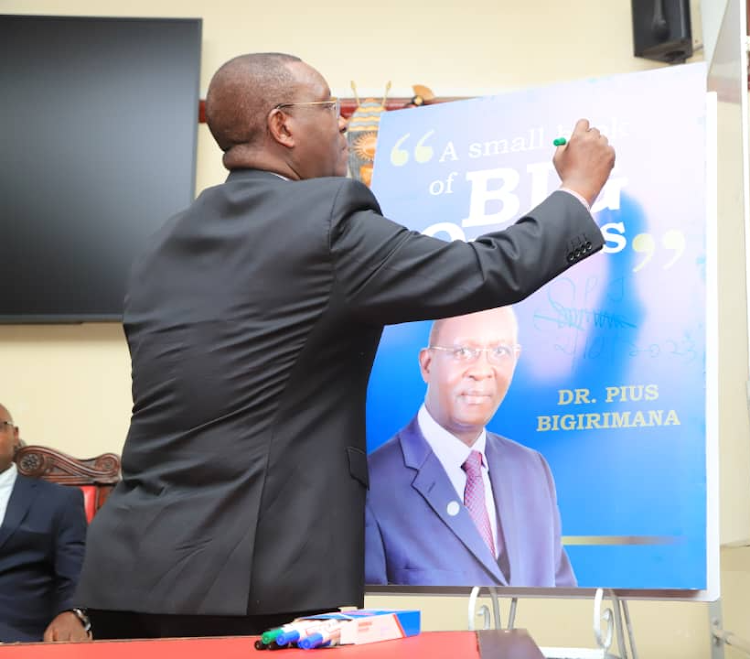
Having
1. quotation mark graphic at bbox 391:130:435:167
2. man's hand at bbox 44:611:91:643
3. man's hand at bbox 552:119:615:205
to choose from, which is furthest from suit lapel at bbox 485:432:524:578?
man's hand at bbox 44:611:91:643

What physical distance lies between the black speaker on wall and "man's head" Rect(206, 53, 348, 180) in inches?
93.9

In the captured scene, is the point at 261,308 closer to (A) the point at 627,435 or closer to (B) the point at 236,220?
(B) the point at 236,220

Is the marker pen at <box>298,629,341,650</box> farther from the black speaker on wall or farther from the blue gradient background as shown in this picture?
the black speaker on wall

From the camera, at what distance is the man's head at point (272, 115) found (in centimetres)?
176

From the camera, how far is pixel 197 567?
4.81ft

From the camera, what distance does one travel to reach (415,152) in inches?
92.9

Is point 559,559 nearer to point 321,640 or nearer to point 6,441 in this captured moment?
point 321,640

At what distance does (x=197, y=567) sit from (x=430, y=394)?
30.9 inches

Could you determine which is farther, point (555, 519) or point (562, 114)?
point (562, 114)

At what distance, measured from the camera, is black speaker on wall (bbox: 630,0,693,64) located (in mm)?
3750

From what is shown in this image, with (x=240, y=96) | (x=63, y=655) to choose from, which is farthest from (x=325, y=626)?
(x=240, y=96)

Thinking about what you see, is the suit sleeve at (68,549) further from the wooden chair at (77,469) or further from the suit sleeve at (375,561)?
the suit sleeve at (375,561)

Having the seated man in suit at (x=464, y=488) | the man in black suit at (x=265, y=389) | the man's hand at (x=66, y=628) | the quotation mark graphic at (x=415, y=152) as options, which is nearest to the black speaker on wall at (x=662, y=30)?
the quotation mark graphic at (x=415, y=152)

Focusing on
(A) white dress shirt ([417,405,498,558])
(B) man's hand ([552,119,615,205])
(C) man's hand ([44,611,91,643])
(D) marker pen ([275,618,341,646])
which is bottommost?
(C) man's hand ([44,611,91,643])
